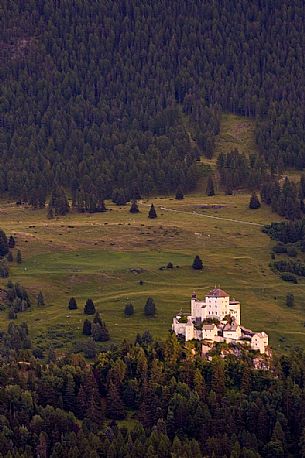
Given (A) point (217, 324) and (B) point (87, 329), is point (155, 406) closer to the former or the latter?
(A) point (217, 324)

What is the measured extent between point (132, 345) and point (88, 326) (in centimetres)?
2539

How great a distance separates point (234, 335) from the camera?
15850 cm

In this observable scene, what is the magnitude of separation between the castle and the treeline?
2401 mm

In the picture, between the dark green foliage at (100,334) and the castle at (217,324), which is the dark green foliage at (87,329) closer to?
the dark green foliage at (100,334)

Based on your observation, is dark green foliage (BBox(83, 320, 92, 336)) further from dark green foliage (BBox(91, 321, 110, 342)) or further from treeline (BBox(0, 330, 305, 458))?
treeline (BBox(0, 330, 305, 458))

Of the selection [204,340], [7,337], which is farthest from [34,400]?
[7,337]

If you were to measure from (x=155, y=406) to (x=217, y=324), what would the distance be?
14.6 meters

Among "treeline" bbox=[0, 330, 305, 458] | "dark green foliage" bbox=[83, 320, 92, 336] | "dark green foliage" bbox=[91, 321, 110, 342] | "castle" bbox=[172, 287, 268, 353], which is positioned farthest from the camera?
"dark green foliage" bbox=[83, 320, 92, 336]

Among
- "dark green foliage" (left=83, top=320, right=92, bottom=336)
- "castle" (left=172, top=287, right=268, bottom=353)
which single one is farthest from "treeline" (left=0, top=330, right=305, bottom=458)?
"dark green foliage" (left=83, top=320, right=92, bottom=336)

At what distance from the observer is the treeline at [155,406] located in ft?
466

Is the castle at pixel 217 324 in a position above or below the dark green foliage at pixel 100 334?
above

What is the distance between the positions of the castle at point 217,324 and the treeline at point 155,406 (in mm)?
2401

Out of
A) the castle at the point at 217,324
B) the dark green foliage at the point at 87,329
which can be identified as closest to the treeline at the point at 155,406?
the castle at the point at 217,324

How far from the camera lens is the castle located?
158475mm
